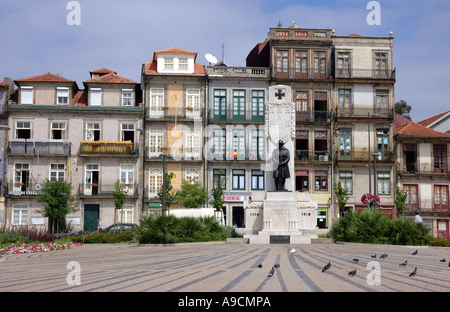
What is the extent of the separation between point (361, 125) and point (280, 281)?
40.9 meters

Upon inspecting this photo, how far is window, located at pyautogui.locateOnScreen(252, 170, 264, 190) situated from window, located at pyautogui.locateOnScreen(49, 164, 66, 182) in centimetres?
1612

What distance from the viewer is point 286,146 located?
29.0 meters

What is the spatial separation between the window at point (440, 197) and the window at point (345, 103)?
10.1m

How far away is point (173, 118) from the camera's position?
48375mm

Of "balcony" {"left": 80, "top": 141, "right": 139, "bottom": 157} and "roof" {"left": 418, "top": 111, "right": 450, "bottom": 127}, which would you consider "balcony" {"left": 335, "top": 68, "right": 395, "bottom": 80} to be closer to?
"roof" {"left": 418, "top": 111, "right": 450, "bottom": 127}

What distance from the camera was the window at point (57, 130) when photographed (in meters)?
48.1

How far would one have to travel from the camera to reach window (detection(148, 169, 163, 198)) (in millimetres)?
47594

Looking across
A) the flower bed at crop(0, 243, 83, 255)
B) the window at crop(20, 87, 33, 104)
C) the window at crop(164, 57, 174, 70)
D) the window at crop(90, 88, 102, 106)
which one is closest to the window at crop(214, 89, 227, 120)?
the window at crop(164, 57, 174, 70)

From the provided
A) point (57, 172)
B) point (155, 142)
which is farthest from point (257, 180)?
point (57, 172)

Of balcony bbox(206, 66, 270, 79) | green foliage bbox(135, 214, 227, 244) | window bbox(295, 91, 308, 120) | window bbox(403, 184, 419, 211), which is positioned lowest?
green foliage bbox(135, 214, 227, 244)

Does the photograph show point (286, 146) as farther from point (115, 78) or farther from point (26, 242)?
point (115, 78)

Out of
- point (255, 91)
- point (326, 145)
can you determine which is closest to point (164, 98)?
point (255, 91)

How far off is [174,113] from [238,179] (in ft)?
26.0

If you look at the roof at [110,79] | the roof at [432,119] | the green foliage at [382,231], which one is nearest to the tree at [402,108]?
the roof at [432,119]
